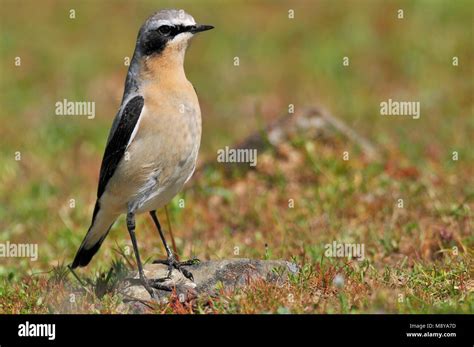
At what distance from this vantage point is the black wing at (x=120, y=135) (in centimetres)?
776

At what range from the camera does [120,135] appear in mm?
7871

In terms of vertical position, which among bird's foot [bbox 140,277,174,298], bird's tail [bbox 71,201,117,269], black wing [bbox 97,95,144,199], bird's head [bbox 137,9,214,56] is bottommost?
bird's foot [bbox 140,277,174,298]

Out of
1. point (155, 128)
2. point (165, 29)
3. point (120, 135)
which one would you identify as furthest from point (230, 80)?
point (155, 128)

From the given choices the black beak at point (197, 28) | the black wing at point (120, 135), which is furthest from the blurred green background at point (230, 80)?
the black beak at point (197, 28)

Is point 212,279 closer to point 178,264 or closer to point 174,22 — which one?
point 178,264

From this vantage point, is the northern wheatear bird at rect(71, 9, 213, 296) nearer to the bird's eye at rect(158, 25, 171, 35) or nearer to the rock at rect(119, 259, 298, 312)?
the bird's eye at rect(158, 25, 171, 35)

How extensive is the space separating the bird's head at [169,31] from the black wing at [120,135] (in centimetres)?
52

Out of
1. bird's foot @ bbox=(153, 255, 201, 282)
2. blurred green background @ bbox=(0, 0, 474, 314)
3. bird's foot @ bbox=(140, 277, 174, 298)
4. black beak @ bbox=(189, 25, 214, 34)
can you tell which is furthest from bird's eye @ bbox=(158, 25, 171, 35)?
blurred green background @ bbox=(0, 0, 474, 314)

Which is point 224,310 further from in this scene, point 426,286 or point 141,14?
point 141,14

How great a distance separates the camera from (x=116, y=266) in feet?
26.9

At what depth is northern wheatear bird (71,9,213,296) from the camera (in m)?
7.62

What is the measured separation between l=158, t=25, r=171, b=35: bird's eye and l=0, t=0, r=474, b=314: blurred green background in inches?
102
